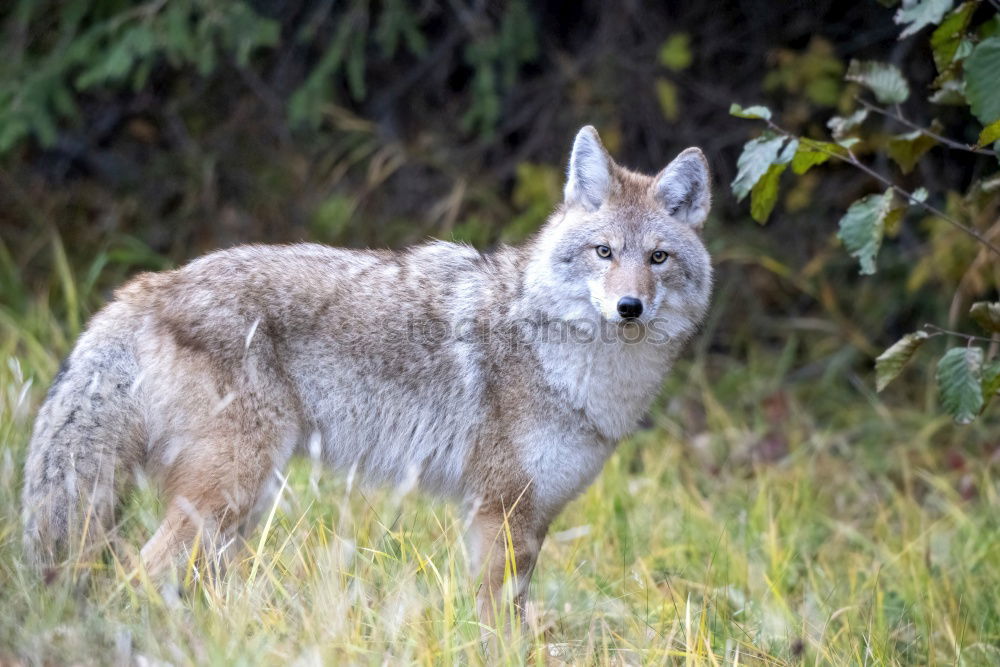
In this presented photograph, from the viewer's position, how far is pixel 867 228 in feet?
12.8

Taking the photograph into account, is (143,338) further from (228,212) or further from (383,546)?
(228,212)

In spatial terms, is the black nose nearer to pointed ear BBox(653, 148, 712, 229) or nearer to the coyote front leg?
pointed ear BBox(653, 148, 712, 229)

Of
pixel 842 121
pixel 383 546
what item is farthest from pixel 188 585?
pixel 842 121

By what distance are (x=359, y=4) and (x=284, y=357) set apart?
4263 millimetres

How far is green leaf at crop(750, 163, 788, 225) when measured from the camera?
393cm

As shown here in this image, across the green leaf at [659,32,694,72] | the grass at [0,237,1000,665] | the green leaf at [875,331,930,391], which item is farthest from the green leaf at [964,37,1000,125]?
the green leaf at [659,32,694,72]

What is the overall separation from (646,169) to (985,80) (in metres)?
4.99

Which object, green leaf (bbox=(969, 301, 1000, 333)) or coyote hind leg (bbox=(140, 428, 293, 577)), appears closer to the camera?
coyote hind leg (bbox=(140, 428, 293, 577))

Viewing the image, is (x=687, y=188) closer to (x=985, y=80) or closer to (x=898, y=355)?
(x=898, y=355)

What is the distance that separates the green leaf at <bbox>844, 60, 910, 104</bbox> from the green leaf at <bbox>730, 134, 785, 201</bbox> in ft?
1.48

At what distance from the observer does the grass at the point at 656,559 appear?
3025mm

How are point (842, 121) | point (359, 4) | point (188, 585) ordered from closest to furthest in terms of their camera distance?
point (188, 585)
point (842, 121)
point (359, 4)

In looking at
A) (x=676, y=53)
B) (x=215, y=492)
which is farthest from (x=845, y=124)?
(x=676, y=53)

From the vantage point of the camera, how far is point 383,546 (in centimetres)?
384
